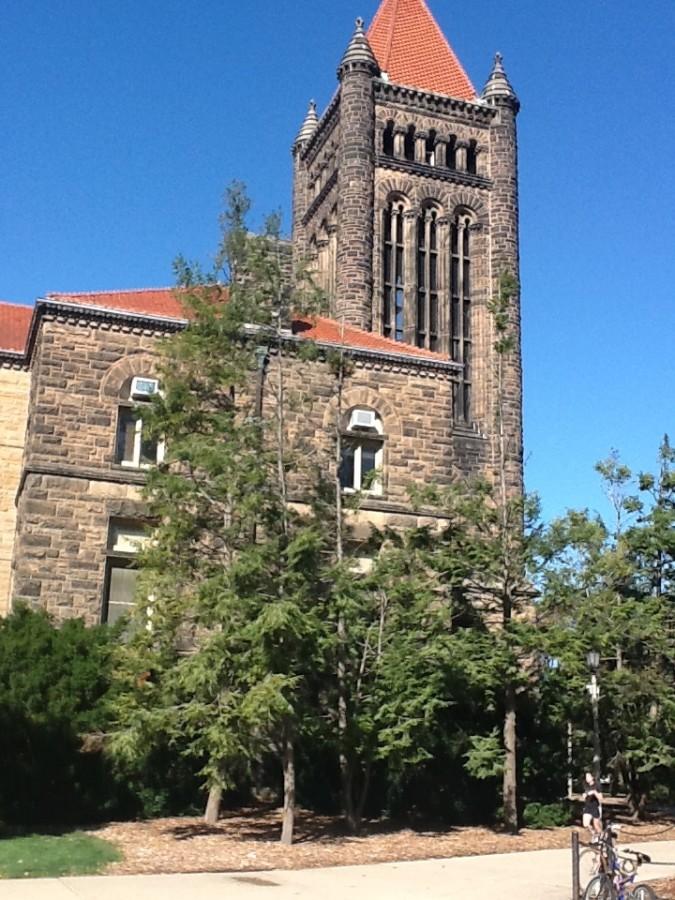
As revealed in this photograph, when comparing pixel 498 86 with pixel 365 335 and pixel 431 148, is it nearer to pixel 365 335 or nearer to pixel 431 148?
pixel 431 148

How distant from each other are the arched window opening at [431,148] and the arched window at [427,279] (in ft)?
8.61

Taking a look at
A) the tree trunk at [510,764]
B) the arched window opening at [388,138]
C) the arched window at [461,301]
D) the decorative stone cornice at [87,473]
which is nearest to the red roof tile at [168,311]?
the decorative stone cornice at [87,473]

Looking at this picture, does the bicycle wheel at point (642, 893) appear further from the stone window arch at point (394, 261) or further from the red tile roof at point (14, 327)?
the stone window arch at point (394, 261)

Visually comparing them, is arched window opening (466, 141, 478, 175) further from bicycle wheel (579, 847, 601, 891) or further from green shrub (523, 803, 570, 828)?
bicycle wheel (579, 847, 601, 891)

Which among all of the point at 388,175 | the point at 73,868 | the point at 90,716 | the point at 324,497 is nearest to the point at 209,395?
the point at 324,497

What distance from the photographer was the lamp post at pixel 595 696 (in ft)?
61.2

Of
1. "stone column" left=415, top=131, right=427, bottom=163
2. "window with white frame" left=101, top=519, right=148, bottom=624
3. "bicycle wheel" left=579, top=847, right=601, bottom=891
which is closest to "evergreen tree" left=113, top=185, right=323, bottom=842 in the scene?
"window with white frame" left=101, top=519, right=148, bottom=624

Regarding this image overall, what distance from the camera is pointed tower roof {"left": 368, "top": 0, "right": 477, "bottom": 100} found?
52.3 m

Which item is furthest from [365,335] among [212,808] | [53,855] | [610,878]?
[610,878]

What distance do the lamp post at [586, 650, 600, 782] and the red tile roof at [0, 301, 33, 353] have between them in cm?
1485

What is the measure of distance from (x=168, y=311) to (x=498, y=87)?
33232mm

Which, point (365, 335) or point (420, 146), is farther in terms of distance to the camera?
point (420, 146)

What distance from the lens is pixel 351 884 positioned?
13.1m

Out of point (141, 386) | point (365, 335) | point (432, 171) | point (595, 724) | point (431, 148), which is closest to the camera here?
point (595, 724)
